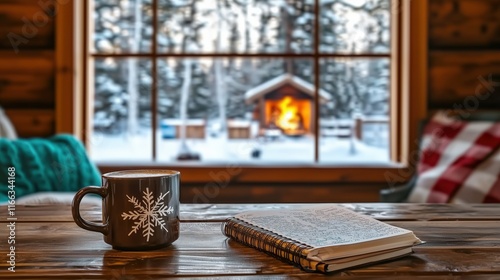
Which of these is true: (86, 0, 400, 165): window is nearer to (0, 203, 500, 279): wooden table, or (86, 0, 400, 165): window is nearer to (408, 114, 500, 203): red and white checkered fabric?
(408, 114, 500, 203): red and white checkered fabric

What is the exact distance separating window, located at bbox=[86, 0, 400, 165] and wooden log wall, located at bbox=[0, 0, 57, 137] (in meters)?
0.19

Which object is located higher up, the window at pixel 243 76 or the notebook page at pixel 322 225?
the window at pixel 243 76

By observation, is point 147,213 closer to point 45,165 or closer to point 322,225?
point 322,225

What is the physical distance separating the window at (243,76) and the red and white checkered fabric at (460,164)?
1.10 feet

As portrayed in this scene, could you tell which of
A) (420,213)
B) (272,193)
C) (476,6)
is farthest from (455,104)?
(420,213)

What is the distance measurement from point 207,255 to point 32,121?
1636mm

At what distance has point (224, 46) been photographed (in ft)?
7.52

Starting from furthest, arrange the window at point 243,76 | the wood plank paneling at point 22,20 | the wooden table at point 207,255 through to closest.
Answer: the window at point 243,76
the wood plank paneling at point 22,20
the wooden table at point 207,255

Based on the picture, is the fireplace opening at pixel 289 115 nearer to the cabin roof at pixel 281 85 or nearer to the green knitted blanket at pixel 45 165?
the cabin roof at pixel 281 85

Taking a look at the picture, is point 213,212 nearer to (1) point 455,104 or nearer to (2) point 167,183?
(2) point 167,183

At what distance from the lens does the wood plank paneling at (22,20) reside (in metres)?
2.12

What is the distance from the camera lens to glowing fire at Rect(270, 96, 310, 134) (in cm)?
229

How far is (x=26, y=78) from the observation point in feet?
7.04

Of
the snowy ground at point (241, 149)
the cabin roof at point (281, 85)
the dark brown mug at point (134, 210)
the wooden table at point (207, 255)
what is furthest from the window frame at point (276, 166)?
the dark brown mug at point (134, 210)
